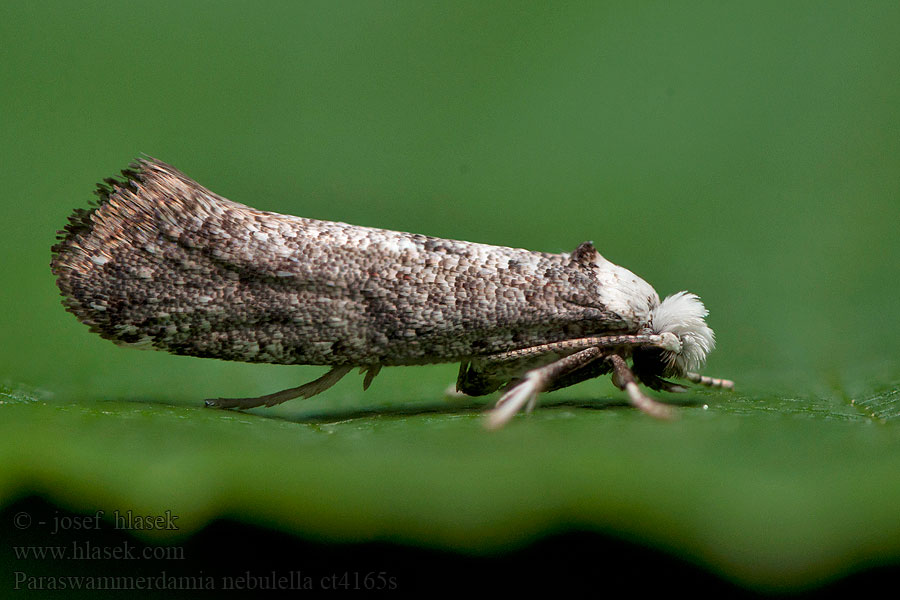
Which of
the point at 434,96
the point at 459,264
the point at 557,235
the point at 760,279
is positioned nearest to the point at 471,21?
the point at 434,96

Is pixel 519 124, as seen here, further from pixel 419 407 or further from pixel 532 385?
pixel 532 385

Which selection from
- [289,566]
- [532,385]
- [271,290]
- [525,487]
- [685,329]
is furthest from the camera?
[685,329]

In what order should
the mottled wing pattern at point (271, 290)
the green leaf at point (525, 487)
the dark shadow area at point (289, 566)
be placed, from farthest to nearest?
the mottled wing pattern at point (271, 290)
the dark shadow area at point (289, 566)
the green leaf at point (525, 487)

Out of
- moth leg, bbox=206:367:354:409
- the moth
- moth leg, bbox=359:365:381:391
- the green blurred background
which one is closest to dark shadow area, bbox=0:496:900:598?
the moth

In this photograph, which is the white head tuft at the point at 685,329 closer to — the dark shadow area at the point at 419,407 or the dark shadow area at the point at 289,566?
the dark shadow area at the point at 419,407

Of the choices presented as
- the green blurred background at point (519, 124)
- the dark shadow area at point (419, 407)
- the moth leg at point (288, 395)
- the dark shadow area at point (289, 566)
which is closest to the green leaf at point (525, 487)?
the dark shadow area at point (289, 566)

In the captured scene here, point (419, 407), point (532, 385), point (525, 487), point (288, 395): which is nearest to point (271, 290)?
point (288, 395)
